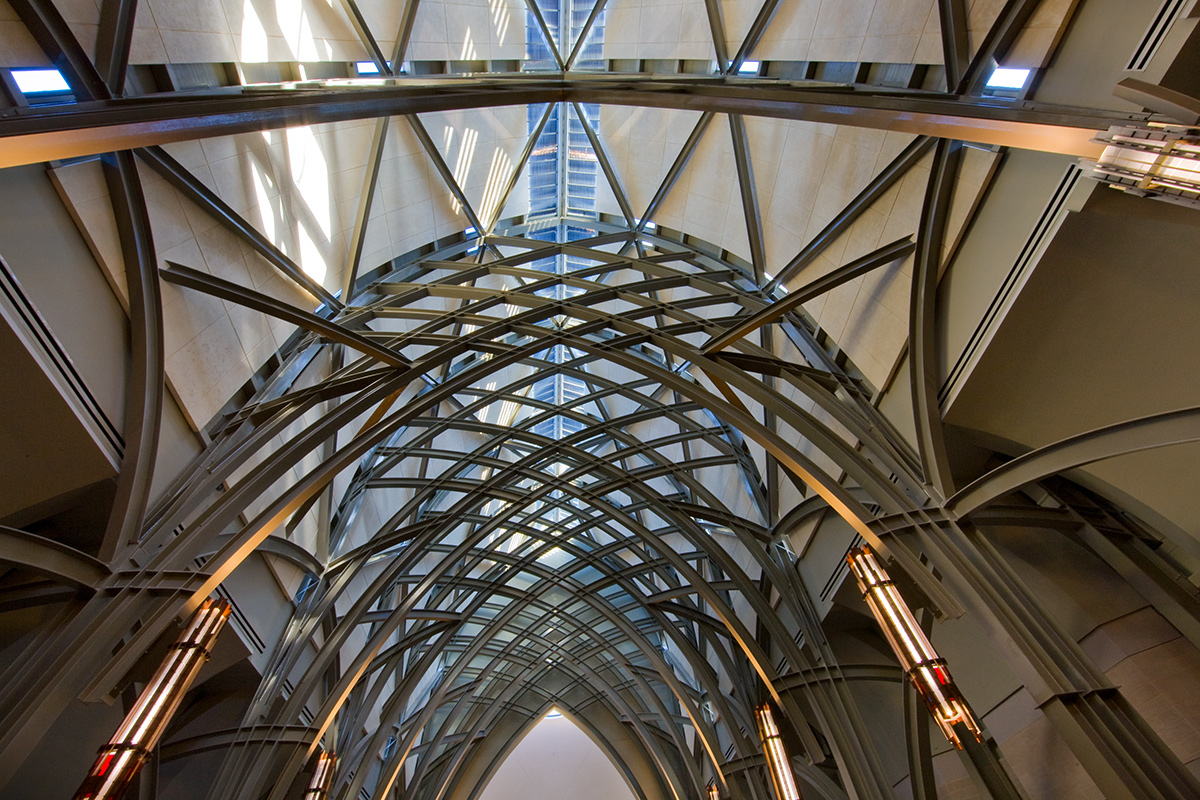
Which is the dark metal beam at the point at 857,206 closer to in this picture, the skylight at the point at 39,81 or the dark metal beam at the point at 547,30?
the dark metal beam at the point at 547,30

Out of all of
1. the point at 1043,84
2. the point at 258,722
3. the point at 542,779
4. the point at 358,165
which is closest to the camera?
the point at 1043,84

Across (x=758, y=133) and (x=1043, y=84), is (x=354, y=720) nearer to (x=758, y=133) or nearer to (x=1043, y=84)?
(x=758, y=133)

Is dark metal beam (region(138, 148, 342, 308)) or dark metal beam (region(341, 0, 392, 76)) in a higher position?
dark metal beam (region(341, 0, 392, 76))

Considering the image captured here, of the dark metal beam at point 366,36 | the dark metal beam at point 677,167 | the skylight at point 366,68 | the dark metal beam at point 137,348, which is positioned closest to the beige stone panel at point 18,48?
the dark metal beam at point 137,348

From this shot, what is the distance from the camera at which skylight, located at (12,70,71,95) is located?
400 inches

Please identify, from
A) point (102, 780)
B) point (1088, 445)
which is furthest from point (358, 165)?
point (1088, 445)

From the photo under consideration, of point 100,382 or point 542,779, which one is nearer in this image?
point 100,382

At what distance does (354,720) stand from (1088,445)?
25.6 meters

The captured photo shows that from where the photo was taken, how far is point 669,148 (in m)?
24.4

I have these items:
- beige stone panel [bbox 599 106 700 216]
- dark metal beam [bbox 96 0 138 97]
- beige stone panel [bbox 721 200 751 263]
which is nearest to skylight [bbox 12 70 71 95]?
dark metal beam [bbox 96 0 138 97]

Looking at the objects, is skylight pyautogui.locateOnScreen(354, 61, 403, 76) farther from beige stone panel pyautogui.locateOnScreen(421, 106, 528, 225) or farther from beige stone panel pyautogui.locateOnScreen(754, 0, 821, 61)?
beige stone panel pyautogui.locateOnScreen(754, 0, 821, 61)

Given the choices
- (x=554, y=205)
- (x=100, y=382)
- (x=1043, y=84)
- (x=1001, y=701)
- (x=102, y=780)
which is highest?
(x=554, y=205)

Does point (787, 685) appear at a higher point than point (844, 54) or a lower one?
lower

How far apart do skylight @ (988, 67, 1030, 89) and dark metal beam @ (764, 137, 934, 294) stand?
2.27 meters
